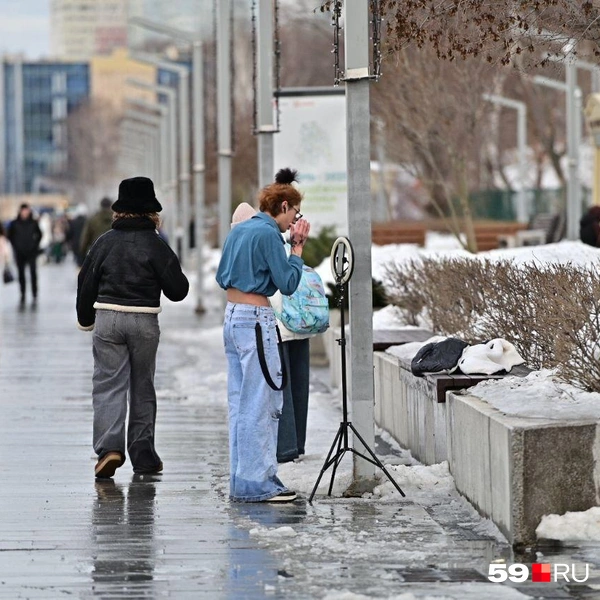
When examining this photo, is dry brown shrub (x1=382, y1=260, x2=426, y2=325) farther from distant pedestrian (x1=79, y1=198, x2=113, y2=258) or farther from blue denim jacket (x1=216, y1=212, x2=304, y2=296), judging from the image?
distant pedestrian (x1=79, y1=198, x2=113, y2=258)

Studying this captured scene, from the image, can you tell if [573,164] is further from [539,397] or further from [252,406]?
[539,397]

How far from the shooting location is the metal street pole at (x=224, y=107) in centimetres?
Answer: 2677

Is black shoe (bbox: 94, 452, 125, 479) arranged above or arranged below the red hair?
below

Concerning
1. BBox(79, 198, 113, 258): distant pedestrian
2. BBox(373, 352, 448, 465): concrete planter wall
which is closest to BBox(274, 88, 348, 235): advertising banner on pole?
BBox(79, 198, 113, 258): distant pedestrian

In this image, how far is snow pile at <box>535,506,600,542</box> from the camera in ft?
28.9

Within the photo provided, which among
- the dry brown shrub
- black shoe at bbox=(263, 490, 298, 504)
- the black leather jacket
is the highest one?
the black leather jacket

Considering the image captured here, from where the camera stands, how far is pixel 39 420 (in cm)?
1513

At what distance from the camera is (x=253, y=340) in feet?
34.0

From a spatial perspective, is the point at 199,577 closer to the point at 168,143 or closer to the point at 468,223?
the point at 468,223

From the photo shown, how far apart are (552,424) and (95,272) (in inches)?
149

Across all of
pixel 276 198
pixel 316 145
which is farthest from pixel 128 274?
pixel 316 145

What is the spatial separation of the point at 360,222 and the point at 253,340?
0.99 m

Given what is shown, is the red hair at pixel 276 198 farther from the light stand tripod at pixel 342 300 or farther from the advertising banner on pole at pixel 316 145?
the advertising banner on pole at pixel 316 145

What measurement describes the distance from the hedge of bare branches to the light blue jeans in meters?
1.59
